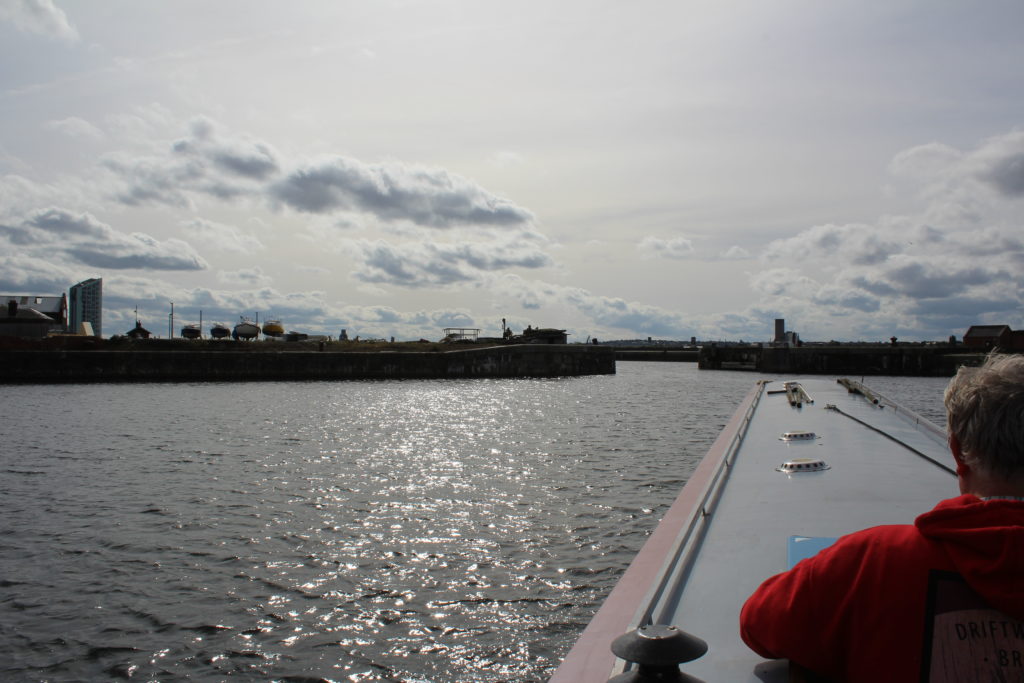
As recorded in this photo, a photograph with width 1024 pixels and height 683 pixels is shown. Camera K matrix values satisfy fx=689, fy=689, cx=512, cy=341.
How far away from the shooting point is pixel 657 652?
2244mm

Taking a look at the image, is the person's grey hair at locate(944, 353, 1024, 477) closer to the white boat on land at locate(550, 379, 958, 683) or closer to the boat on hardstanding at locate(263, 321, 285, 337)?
the white boat on land at locate(550, 379, 958, 683)

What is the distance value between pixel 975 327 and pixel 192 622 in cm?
7427

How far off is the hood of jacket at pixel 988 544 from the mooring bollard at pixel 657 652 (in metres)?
0.84

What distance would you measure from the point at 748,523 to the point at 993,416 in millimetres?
3418

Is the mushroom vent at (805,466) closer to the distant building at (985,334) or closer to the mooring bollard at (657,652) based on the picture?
the mooring bollard at (657,652)

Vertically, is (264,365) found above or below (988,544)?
below

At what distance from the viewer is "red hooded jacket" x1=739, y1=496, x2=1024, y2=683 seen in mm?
1706

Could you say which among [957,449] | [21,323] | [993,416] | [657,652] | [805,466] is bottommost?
[805,466]

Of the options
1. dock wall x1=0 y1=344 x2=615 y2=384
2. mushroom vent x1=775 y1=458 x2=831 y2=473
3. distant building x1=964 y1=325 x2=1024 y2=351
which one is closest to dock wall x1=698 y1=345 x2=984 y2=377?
distant building x1=964 y1=325 x2=1024 y2=351

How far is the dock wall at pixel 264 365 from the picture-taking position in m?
40.9

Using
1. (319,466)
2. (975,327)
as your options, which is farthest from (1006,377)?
(975,327)

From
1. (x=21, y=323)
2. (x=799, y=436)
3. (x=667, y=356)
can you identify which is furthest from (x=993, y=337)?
(x=21, y=323)

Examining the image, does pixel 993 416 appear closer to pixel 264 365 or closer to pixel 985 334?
pixel 264 365

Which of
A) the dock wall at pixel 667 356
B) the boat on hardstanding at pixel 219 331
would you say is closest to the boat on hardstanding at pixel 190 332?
the boat on hardstanding at pixel 219 331
